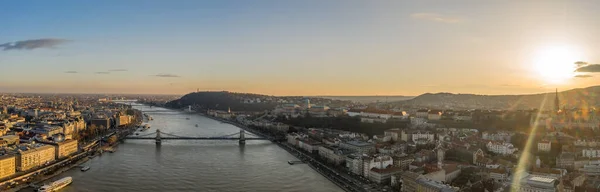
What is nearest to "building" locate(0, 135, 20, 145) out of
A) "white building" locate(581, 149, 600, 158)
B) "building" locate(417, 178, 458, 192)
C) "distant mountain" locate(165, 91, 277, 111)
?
"building" locate(417, 178, 458, 192)

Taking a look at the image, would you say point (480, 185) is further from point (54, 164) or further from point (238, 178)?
point (54, 164)

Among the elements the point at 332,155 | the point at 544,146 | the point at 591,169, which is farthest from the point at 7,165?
the point at 544,146

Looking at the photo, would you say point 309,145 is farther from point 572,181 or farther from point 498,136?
point 572,181

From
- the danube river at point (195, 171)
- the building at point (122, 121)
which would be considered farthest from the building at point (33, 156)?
the building at point (122, 121)

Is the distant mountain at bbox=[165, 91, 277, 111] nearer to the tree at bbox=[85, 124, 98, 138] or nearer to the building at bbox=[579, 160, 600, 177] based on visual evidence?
the tree at bbox=[85, 124, 98, 138]

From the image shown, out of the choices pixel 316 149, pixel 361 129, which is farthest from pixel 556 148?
pixel 361 129

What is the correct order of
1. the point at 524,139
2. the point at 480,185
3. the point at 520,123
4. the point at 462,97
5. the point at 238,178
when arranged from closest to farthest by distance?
the point at 480,185 → the point at 238,178 → the point at 524,139 → the point at 520,123 → the point at 462,97
